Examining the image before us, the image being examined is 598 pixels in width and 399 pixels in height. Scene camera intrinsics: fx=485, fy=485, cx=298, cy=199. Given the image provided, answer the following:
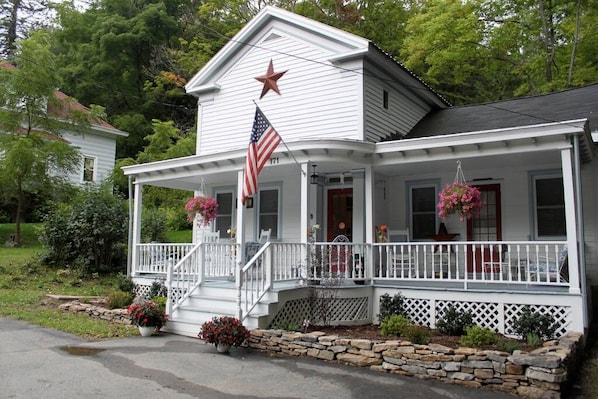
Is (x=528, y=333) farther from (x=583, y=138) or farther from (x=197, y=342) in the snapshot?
(x=197, y=342)

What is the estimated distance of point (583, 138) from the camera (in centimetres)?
786

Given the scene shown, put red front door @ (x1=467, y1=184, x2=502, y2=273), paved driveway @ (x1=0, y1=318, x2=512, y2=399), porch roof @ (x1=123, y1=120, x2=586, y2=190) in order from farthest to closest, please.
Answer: red front door @ (x1=467, y1=184, x2=502, y2=273) < porch roof @ (x1=123, y1=120, x2=586, y2=190) < paved driveway @ (x1=0, y1=318, x2=512, y2=399)

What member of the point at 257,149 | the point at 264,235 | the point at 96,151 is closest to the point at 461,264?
the point at 264,235

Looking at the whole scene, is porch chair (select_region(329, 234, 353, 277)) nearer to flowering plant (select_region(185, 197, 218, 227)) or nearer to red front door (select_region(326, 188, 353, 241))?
red front door (select_region(326, 188, 353, 241))

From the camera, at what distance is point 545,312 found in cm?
762

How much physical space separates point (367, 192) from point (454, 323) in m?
2.93

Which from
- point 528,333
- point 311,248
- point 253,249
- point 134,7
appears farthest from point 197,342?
point 134,7

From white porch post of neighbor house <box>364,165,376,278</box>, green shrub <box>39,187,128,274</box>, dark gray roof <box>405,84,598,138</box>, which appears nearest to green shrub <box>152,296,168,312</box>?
white porch post of neighbor house <box>364,165,376,278</box>

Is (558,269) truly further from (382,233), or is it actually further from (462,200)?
(382,233)

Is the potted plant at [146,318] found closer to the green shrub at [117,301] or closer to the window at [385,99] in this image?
the green shrub at [117,301]

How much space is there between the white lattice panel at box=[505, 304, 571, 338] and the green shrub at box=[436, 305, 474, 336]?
1.89 feet

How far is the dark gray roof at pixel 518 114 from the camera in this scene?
10562 mm

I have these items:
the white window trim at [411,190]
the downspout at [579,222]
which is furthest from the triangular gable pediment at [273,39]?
the downspout at [579,222]

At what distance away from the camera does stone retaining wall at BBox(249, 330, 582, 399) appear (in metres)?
5.35
